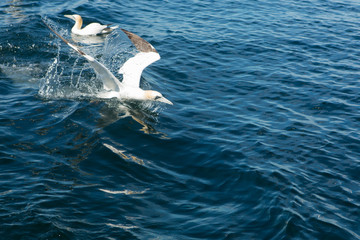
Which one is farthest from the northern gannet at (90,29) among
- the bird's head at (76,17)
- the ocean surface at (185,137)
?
the ocean surface at (185,137)

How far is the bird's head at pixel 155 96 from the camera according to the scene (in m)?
8.75

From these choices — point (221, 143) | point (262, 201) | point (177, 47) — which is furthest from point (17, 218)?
point (177, 47)

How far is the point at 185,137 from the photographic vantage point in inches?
306

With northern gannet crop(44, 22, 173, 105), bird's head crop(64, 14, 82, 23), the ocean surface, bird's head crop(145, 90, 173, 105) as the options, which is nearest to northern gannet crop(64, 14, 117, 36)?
bird's head crop(64, 14, 82, 23)

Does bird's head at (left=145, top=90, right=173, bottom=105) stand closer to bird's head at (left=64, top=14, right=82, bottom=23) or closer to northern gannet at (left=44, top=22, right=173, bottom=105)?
northern gannet at (left=44, top=22, right=173, bottom=105)

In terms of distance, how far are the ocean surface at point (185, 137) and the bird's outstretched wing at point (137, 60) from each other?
555 millimetres

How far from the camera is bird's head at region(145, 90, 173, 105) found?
8.75 m

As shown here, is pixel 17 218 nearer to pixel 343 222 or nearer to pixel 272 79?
pixel 343 222

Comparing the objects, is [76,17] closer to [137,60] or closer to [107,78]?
[137,60]

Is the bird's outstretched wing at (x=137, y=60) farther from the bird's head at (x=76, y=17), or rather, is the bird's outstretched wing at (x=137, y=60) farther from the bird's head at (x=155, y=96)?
the bird's head at (x=76, y=17)

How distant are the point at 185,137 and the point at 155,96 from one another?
1458 mm

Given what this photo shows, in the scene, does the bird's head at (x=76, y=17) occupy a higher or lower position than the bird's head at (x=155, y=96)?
higher

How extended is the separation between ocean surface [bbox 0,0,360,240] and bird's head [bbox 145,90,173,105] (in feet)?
0.77

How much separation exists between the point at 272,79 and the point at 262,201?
5389 millimetres
